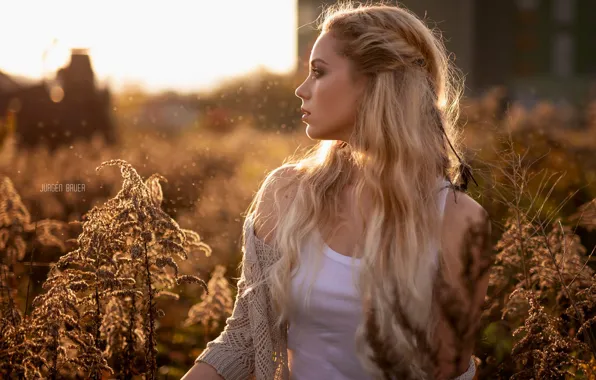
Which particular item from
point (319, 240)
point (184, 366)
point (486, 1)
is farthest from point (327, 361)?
point (486, 1)

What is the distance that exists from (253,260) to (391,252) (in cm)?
44

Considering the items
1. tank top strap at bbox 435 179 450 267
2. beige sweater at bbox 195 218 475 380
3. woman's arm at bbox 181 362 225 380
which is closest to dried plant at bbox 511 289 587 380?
beige sweater at bbox 195 218 475 380

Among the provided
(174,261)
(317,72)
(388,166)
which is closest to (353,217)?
(388,166)

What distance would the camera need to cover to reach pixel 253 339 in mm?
2525

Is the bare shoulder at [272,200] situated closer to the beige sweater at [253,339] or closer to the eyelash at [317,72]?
the beige sweater at [253,339]

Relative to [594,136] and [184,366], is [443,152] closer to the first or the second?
[184,366]

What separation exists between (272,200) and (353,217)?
0.94 ft

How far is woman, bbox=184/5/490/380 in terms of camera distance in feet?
8.13

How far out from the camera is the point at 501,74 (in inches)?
2242

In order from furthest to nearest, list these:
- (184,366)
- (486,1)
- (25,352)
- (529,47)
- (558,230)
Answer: (529,47), (486,1), (184,366), (558,230), (25,352)

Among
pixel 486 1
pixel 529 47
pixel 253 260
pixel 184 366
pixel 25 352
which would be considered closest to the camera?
pixel 25 352

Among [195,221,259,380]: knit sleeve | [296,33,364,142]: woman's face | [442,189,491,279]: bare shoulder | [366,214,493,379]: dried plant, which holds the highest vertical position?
[296,33,364,142]: woman's face

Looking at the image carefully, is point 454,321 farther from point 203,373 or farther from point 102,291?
point 102,291

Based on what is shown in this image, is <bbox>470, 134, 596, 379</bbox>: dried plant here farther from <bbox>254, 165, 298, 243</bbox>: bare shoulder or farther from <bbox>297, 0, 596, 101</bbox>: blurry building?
<bbox>297, 0, 596, 101</bbox>: blurry building
